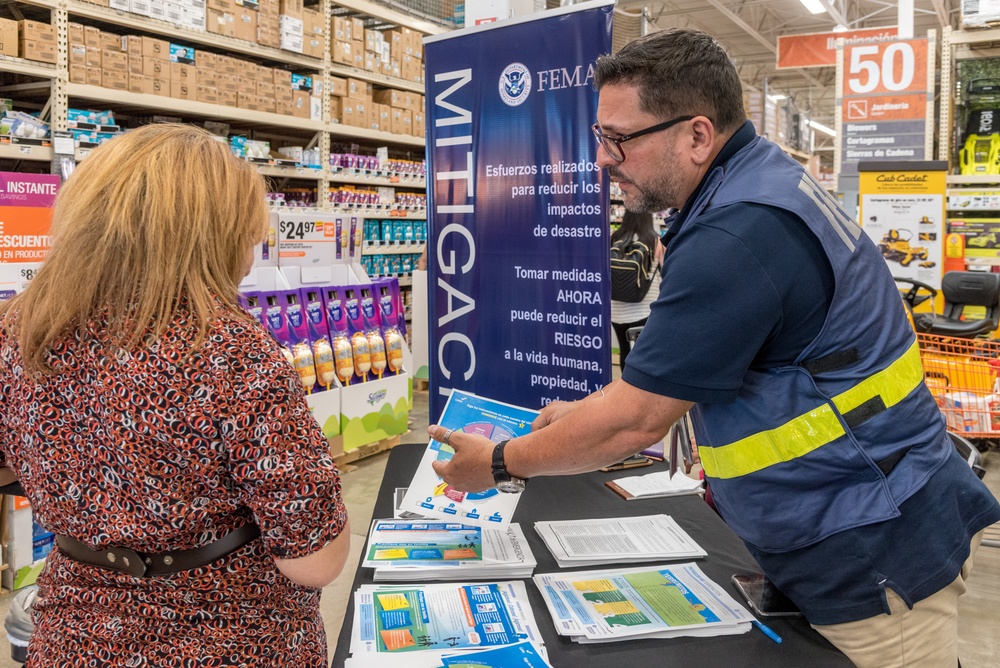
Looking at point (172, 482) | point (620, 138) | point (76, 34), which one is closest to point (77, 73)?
point (76, 34)

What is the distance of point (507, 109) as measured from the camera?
249 centimetres

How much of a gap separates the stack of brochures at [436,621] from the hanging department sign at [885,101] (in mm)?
6187

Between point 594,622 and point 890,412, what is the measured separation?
0.58 meters

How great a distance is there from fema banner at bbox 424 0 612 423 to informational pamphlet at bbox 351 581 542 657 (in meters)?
1.10

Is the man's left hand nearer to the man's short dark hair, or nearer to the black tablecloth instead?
the black tablecloth

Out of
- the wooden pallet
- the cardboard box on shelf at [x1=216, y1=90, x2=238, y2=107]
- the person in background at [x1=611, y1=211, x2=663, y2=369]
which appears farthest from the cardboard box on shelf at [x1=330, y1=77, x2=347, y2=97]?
the wooden pallet

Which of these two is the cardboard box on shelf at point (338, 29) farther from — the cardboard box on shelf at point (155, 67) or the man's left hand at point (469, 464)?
the man's left hand at point (469, 464)

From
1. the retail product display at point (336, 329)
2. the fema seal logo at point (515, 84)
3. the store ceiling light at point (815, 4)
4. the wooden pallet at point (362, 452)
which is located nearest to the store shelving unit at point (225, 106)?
the retail product display at point (336, 329)

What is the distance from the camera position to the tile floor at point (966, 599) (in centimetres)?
273

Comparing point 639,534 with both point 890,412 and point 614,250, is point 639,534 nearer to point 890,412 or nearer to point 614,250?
point 890,412

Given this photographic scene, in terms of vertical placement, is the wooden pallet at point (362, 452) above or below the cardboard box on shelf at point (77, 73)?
below

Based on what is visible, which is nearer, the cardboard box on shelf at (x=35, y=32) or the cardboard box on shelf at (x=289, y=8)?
the cardboard box on shelf at (x=35, y=32)

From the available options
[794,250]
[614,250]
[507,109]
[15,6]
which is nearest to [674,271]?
[794,250]

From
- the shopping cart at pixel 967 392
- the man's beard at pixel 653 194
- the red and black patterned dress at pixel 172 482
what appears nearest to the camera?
the red and black patterned dress at pixel 172 482
